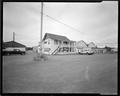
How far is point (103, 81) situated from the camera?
1.07m

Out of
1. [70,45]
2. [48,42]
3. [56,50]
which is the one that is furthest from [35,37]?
[70,45]

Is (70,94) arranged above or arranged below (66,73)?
below

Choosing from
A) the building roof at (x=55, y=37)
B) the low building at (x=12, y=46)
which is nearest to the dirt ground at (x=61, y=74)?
the low building at (x=12, y=46)

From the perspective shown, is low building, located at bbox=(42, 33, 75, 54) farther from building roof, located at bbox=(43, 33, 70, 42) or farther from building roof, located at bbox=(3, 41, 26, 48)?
building roof, located at bbox=(3, 41, 26, 48)

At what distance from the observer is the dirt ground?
3.44 feet

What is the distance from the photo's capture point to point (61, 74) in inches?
44.2

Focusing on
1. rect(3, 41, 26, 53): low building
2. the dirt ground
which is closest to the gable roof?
the dirt ground

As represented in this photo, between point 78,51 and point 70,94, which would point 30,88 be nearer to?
point 70,94

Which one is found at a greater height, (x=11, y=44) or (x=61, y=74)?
(x=11, y=44)

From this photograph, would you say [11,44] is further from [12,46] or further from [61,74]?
[61,74]

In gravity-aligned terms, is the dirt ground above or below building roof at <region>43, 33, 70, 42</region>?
below

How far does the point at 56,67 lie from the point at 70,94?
438 mm

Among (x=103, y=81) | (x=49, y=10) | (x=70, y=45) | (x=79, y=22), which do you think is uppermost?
(x=49, y=10)

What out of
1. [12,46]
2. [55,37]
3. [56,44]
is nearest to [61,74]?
[56,44]
